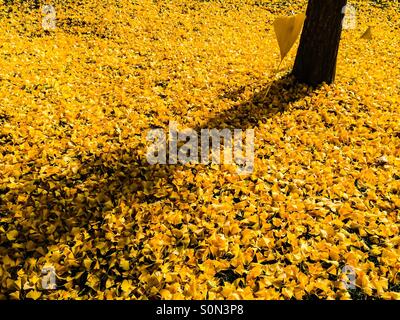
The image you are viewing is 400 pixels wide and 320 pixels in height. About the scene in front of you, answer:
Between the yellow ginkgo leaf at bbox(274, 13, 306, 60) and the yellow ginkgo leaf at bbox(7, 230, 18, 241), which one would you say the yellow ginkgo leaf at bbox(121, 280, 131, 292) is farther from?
the yellow ginkgo leaf at bbox(274, 13, 306, 60)

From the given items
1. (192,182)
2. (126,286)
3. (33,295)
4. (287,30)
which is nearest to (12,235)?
(33,295)

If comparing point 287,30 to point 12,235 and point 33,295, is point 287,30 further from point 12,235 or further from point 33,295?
point 33,295

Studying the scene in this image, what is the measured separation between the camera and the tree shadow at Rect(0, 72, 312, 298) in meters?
3.42

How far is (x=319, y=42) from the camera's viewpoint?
6203mm

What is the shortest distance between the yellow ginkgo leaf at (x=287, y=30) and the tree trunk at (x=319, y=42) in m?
0.47

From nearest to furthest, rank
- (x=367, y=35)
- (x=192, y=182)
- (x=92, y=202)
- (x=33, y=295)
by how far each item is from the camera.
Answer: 1. (x=33, y=295)
2. (x=92, y=202)
3. (x=192, y=182)
4. (x=367, y=35)

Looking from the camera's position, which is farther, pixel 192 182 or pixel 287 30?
pixel 287 30

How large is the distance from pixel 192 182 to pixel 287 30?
3.35m

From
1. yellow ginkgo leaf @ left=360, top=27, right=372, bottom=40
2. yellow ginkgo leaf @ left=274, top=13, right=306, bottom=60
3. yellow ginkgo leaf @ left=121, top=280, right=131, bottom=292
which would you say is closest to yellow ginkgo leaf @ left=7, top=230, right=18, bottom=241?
yellow ginkgo leaf @ left=121, top=280, right=131, bottom=292

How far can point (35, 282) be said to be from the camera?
313cm

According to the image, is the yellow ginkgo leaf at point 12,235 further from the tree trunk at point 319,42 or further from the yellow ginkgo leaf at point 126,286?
the tree trunk at point 319,42

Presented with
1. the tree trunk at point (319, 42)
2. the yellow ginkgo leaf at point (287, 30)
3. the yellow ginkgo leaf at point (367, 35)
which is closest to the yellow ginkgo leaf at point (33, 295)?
the yellow ginkgo leaf at point (287, 30)

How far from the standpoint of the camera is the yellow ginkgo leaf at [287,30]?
5.71 metres

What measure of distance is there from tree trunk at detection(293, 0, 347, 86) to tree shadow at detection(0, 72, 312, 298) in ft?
11.6
